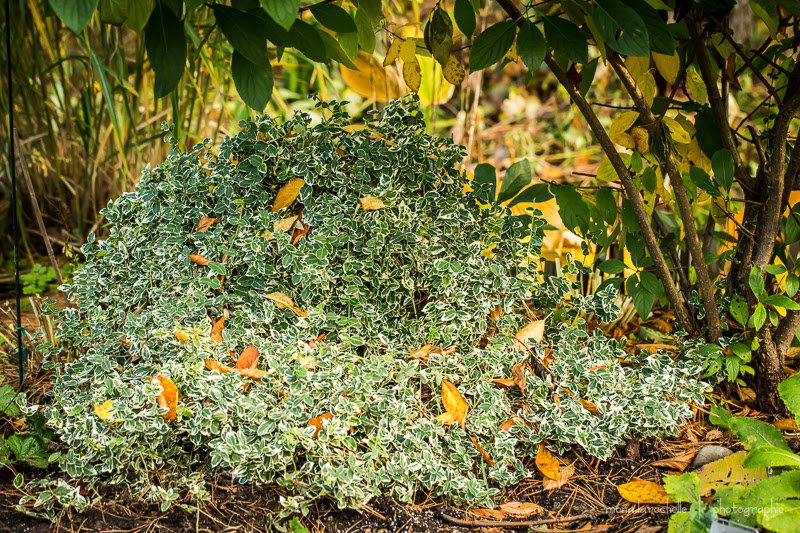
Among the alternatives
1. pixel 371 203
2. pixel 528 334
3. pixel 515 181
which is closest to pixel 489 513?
pixel 528 334

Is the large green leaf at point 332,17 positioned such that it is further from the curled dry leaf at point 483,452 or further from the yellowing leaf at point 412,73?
the curled dry leaf at point 483,452

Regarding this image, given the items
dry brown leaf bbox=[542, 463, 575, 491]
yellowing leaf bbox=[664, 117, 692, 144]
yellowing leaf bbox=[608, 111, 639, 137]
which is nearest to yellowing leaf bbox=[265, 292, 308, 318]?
dry brown leaf bbox=[542, 463, 575, 491]

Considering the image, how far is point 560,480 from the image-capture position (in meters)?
1.56

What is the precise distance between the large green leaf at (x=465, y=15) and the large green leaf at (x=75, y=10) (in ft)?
2.72

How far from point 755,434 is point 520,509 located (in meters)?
0.60

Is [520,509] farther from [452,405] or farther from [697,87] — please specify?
[697,87]

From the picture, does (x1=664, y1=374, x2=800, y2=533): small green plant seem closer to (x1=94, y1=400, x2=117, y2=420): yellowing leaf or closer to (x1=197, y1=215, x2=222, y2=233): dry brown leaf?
(x1=94, y1=400, x2=117, y2=420): yellowing leaf

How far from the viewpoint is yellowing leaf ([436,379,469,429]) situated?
1545 mm

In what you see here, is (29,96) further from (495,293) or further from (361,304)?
(495,293)

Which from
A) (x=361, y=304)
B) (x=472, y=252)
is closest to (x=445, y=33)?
(x=472, y=252)

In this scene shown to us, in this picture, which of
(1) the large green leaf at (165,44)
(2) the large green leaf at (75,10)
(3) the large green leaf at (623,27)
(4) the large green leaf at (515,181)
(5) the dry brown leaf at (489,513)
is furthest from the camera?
(4) the large green leaf at (515,181)

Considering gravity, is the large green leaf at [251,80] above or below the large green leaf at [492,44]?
below

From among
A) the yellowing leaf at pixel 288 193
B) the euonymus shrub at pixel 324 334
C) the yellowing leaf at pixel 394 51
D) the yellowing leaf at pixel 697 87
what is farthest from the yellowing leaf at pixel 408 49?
the yellowing leaf at pixel 697 87

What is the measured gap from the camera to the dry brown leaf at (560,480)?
1544 mm
